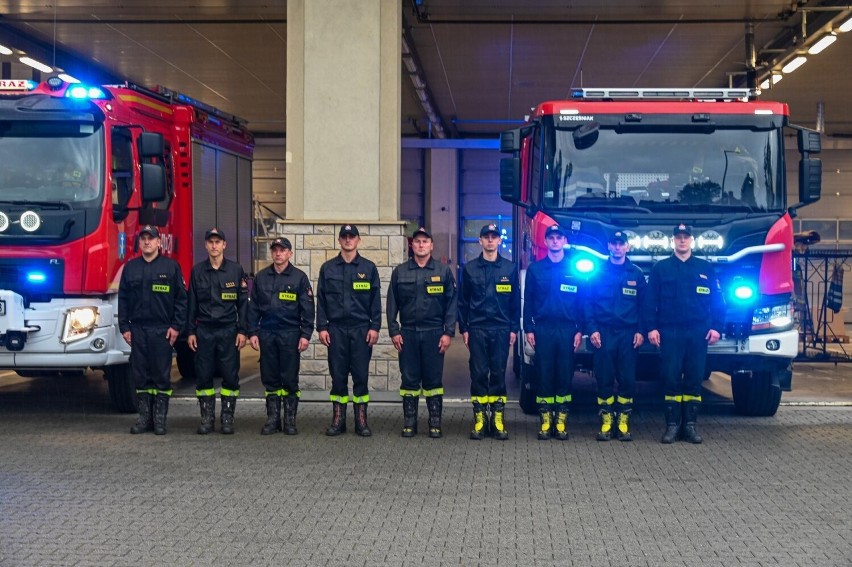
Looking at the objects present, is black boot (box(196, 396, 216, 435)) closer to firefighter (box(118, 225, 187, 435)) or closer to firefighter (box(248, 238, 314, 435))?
firefighter (box(118, 225, 187, 435))

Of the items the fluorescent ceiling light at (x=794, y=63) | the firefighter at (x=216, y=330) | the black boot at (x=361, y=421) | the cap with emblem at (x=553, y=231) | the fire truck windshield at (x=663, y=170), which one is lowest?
the black boot at (x=361, y=421)

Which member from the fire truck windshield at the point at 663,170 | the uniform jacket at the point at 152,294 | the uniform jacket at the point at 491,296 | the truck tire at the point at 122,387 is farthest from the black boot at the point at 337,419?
the fire truck windshield at the point at 663,170

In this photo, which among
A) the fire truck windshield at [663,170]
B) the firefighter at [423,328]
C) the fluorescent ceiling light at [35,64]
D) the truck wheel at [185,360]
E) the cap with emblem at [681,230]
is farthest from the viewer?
the fluorescent ceiling light at [35,64]

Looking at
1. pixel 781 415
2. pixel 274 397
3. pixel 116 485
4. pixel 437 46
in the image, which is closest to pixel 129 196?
pixel 274 397

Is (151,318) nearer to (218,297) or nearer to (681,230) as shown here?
(218,297)

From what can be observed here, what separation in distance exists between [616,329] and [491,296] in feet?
3.84

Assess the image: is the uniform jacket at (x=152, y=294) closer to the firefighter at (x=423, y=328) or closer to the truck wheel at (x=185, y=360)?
the firefighter at (x=423, y=328)

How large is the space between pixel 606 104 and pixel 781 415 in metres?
3.72

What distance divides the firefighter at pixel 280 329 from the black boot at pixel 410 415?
1.00 meters

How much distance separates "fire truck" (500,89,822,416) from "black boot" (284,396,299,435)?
7.62 feet

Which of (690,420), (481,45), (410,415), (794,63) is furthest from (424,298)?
(794,63)

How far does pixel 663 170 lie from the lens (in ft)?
33.5

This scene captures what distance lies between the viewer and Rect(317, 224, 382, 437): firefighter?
31.9ft

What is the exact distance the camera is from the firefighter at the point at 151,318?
32.1ft
